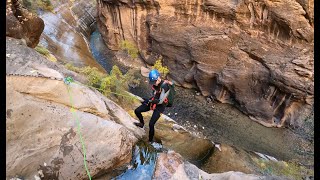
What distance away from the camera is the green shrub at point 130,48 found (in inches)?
797

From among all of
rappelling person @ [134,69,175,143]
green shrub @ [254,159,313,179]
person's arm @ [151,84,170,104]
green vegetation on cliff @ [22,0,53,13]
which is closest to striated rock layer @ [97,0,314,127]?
green shrub @ [254,159,313,179]

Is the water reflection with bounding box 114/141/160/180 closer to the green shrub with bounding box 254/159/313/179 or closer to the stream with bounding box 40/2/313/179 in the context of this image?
the green shrub with bounding box 254/159/313/179

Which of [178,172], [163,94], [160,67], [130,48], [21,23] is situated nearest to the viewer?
[178,172]

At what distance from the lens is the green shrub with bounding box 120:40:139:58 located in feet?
66.4

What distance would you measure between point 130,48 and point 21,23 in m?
10.7

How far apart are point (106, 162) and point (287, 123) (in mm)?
12013

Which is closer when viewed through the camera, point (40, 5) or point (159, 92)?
point (159, 92)

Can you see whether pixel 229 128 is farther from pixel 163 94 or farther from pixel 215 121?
pixel 163 94

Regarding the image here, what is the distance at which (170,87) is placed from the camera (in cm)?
734

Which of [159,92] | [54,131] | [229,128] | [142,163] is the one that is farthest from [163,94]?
[229,128]

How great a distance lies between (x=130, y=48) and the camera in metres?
20.2

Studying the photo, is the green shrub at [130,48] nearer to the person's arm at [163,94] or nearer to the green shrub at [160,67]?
the green shrub at [160,67]

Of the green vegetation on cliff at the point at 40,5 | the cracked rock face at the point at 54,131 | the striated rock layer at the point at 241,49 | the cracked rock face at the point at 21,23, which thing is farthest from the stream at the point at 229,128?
the green vegetation on cliff at the point at 40,5
